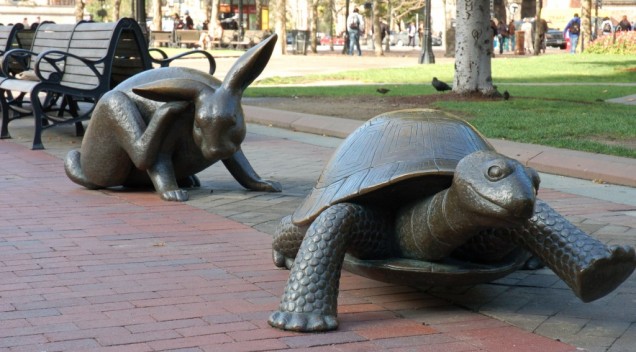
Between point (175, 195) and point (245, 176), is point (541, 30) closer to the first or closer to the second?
point (245, 176)

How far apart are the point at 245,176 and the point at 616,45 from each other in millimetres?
29053

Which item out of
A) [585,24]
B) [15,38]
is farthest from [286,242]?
[585,24]

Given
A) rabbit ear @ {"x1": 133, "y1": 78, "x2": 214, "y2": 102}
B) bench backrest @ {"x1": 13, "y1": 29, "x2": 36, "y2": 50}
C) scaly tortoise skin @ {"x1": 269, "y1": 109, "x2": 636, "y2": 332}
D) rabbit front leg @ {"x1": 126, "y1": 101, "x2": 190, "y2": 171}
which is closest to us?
scaly tortoise skin @ {"x1": 269, "y1": 109, "x2": 636, "y2": 332}

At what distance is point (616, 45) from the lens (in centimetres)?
3447

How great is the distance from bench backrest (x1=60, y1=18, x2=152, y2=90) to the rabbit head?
12.7 feet

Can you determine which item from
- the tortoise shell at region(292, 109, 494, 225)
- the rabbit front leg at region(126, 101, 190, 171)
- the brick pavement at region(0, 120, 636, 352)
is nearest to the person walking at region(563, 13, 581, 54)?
the brick pavement at region(0, 120, 636, 352)

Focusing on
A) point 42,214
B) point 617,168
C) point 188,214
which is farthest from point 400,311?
point 617,168

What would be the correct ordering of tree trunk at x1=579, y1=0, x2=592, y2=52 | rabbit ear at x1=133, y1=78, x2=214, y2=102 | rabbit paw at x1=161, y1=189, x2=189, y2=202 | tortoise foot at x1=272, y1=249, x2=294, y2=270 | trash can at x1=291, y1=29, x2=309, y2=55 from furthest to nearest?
1. trash can at x1=291, y1=29, x2=309, y2=55
2. tree trunk at x1=579, y1=0, x2=592, y2=52
3. rabbit paw at x1=161, y1=189, x2=189, y2=202
4. rabbit ear at x1=133, y1=78, x2=214, y2=102
5. tortoise foot at x1=272, y1=249, x2=294, y2=270

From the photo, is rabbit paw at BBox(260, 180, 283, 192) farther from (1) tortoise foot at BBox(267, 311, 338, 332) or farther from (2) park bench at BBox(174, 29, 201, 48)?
(2) park bench at BBox(174, 29, 201, 48)

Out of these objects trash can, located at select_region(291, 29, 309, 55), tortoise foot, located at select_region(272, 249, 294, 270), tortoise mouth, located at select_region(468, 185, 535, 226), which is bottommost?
tortoise foot, located at select_region(272, 249, 294, 270)

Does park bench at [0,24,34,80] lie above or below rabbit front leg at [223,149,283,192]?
above

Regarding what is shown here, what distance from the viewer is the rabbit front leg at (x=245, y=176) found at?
7.88 metres

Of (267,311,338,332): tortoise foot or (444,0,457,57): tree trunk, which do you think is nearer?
(267,311,338,332): tortoise foot

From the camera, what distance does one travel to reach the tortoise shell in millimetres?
4340
